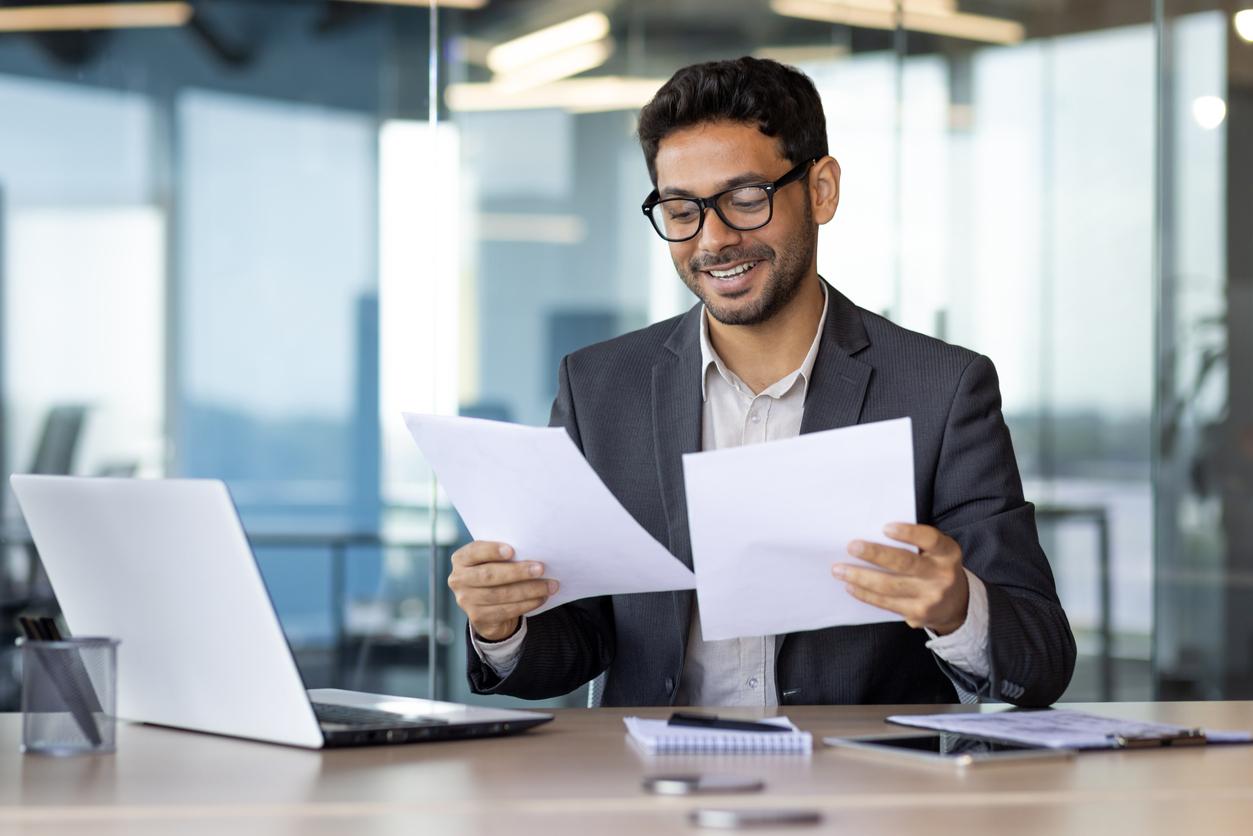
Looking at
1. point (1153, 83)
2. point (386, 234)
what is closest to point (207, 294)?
point (386, 234)

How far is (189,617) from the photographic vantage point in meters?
1.47

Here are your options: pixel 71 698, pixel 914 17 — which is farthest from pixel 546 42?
pixel 71 698

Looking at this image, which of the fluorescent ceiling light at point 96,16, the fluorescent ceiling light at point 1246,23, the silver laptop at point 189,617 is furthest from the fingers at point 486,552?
the fluorescent ceiling light at point 1246,23

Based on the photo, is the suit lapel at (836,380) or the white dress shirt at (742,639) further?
the suit lapel at (836,380)

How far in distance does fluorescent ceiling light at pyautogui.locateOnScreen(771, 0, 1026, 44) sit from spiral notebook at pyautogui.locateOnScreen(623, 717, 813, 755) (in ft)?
10.4

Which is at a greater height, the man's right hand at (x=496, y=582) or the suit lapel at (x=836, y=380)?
the suit lapel at (x=836, y=380)

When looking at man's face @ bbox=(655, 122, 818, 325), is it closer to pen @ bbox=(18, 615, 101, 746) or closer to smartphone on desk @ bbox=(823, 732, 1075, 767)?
smartphone on desk @ bbox=(823, 732, 1075, 767)

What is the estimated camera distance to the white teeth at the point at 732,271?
87.4 inches

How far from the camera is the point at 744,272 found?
2225 mm

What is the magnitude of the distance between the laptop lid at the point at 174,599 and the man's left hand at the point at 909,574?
1.84 feet

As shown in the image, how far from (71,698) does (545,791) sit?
1.64 feet

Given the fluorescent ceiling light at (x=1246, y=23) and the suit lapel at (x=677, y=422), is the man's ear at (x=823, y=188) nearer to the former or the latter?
the suit lapel at (x=677, y=422)

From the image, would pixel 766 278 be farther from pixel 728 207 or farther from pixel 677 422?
pixel 677 422

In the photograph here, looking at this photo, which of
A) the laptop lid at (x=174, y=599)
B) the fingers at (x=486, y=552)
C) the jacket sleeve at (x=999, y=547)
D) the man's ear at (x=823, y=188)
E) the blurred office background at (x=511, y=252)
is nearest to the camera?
the laptop lid at (x=174, y=599)
